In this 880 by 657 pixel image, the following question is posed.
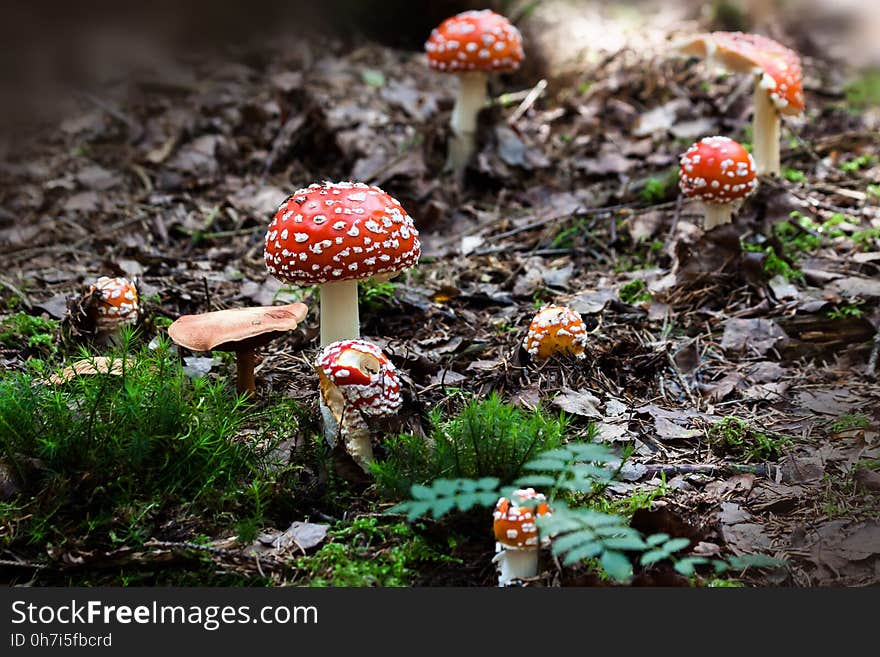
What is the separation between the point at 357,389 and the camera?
9.97ft

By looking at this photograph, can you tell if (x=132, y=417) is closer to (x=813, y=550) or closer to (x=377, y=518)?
(x=377, y=518)

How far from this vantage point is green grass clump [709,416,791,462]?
137 inches

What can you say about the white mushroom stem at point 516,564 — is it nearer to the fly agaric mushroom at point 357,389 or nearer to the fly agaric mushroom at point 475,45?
the fly agaric mushroom at point 357,389

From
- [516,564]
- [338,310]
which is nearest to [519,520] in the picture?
[516,564]

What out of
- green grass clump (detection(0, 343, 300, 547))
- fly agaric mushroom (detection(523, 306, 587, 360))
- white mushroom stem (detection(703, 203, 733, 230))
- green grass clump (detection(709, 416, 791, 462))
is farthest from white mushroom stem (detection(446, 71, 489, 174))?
green grass clump (detection(0, 343, 300, 547))

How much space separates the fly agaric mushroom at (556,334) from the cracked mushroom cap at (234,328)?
1074 mm

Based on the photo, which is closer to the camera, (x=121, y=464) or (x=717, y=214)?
(x=121, y=464)

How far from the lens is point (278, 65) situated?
8391 millimetres

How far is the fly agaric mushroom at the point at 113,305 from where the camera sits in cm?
420

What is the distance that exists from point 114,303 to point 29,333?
0.62 m

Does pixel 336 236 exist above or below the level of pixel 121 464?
above

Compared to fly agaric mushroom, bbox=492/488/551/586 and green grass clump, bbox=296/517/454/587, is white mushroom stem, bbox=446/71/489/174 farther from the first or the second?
fly agaric mushroom, bbox=492/488/551/586

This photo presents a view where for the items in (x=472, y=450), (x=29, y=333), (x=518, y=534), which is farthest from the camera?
(x=29, y=333)

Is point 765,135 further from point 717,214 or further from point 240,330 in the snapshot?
point 240,330
